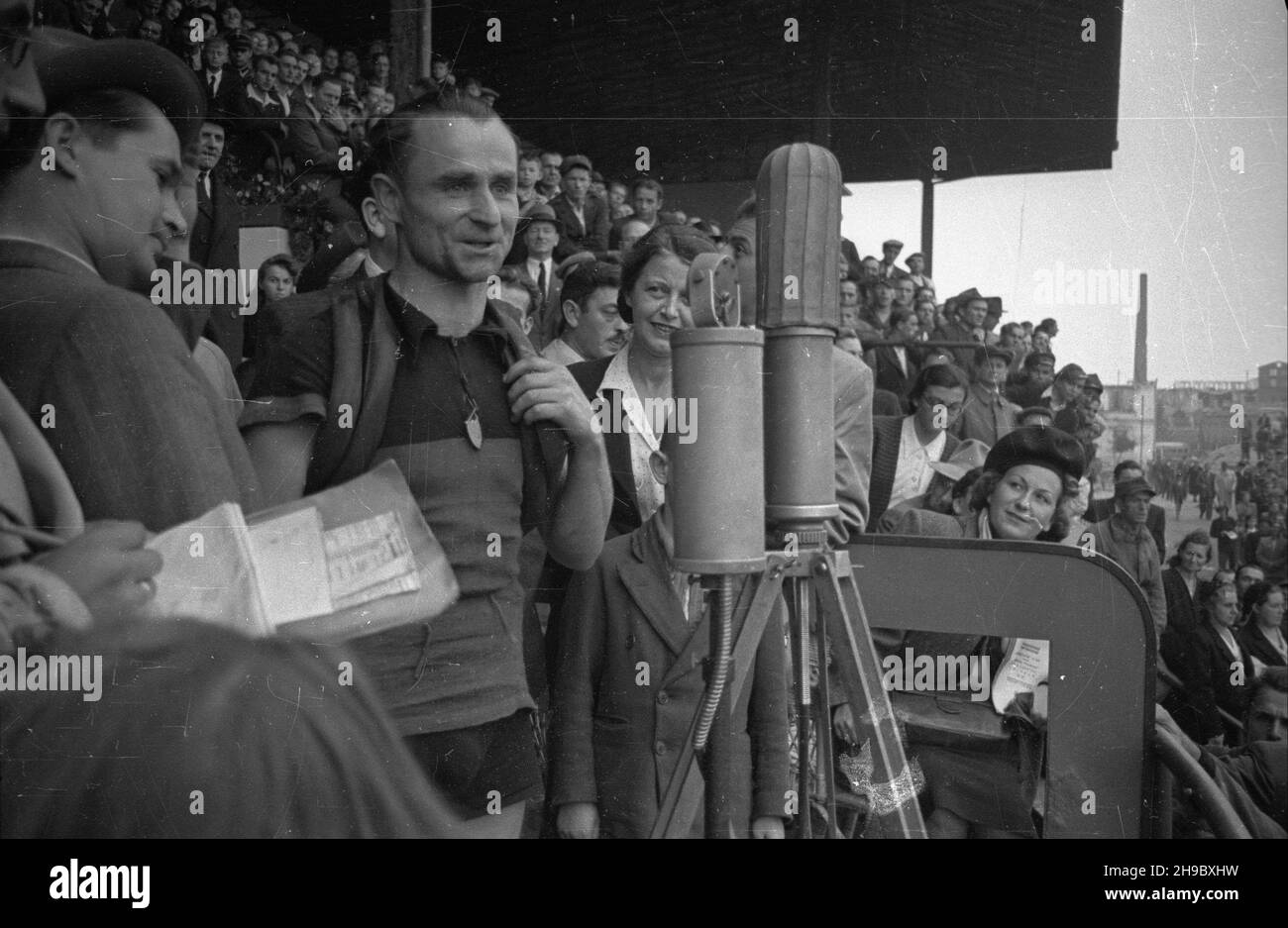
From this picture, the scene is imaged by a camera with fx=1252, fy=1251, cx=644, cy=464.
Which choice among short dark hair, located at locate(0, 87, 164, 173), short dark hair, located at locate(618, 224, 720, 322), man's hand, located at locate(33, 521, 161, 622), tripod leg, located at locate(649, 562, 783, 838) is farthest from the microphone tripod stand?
short dark hair, located at locate(0, 87, 164, 173)

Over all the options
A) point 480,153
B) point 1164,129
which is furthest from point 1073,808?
point 480,153

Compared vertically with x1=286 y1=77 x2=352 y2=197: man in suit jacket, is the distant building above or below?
below

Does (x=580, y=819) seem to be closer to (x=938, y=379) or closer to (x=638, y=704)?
(x=638, y=704)

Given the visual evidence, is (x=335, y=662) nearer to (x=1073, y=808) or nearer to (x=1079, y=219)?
(x=1073, y=808)

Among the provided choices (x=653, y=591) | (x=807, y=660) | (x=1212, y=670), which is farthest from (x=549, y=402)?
(x=1212, y=670)

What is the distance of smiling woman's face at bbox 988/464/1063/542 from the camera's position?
9.23 ft

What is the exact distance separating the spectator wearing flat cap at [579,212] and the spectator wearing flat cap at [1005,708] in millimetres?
946

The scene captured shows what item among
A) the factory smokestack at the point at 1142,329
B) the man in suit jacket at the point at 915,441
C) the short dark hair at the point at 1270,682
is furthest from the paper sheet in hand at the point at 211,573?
the short dark hair at the point at 1270,682

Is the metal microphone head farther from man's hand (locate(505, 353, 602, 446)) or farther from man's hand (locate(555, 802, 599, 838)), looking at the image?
man's hand (locate(555, 802, 599, 838))

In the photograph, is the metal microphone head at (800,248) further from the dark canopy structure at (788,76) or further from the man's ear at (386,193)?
the man's ear at (386,193)

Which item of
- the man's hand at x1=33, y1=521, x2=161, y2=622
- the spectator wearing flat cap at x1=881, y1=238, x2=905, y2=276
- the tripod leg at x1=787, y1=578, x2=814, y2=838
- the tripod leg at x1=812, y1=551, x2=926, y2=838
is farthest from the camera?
the spectator wearing flat cap at x1=881, y1=238, x2=905, y2=276

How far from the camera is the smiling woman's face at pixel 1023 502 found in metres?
2.81

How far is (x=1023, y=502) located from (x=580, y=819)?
4.03 ft

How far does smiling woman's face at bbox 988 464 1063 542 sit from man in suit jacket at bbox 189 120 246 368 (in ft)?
5.67
